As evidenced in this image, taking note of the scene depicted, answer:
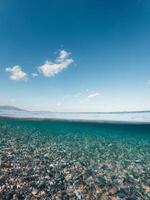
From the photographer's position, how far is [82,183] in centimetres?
759

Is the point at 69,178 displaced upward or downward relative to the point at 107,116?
downward

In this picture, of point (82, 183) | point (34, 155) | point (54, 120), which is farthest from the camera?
point (54, 120)

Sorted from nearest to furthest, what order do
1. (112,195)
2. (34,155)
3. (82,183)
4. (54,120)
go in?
(112,195) < (82,183) < (34,155) < (54,120)

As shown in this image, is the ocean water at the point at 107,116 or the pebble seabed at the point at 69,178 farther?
the ocean water at the point at 107,116

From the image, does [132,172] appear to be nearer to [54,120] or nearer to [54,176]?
[54,176]

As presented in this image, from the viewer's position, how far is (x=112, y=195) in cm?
685

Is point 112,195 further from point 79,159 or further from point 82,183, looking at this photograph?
point 79,159

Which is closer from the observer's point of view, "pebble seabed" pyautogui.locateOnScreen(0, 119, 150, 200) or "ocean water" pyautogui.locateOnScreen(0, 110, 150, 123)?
"pebble seabed" pyautogui.locateOnScreen(0, 119, 150, 200)

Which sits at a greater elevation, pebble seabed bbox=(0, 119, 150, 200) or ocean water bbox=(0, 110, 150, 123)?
ocean water bbox=(0, 110, 150, 123)

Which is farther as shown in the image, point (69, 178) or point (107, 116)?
point (107, 116)

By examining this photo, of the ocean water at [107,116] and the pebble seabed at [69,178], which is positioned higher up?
the ocean water at [107,116]

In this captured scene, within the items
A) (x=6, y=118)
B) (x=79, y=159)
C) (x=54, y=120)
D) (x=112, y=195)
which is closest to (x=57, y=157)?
(x=79, y=159)

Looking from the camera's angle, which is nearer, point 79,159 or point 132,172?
point 132,172

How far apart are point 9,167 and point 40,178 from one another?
6.24 ft
